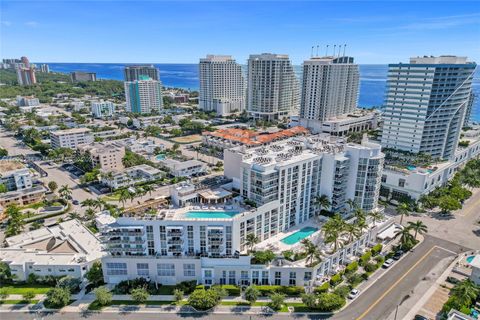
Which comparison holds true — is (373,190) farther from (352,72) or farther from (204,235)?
(352,72)

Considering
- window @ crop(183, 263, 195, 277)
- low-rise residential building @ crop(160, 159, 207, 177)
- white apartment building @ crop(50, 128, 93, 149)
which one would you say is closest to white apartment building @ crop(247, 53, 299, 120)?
low-rise residential building @ crop(160, 159, 207, 177)

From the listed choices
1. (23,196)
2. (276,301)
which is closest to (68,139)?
(23,196)

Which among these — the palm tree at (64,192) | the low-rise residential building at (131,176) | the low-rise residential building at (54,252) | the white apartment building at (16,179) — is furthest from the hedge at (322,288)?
the white apartment building at (16,179)

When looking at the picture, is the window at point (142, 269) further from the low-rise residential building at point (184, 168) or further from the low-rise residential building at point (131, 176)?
the low-rise residential building at point (184, 168)

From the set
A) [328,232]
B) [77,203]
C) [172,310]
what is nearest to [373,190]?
[328,232]

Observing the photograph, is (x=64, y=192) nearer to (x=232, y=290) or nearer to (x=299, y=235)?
(x=232, y=290)

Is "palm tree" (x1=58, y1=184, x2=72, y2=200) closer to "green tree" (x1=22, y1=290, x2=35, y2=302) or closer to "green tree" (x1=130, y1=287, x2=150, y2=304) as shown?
"green tree" (x1=22, y1=290, x2=35, y2=302)
